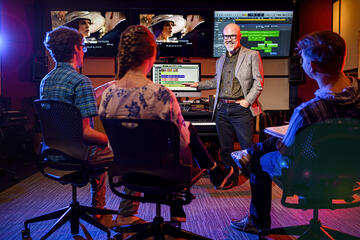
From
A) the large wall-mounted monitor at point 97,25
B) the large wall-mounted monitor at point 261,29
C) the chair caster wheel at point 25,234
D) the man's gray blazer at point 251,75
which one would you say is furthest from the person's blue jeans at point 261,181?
the large wall-mounted monitor at point 97,25

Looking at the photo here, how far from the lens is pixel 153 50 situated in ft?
5.49

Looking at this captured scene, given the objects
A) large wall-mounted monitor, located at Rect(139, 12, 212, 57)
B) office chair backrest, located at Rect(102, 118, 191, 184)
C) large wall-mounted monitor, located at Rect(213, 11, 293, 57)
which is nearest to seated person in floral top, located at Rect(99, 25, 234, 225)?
office chair backrest, located at Rect(102, 118, 191, 184)

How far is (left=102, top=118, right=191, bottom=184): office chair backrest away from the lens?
4.75ft

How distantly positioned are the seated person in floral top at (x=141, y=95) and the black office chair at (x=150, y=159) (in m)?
0.09

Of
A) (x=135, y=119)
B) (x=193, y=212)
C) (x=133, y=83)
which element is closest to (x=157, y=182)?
(x=135, y=119)

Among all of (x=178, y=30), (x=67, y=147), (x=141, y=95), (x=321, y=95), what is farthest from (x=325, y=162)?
(x=178, y=30)

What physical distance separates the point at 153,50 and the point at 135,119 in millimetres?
467

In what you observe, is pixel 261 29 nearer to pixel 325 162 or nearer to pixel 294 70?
pixel 294 70

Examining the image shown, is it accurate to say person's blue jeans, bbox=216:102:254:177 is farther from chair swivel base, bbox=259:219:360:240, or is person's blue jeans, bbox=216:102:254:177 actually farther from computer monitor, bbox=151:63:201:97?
chair swivel base, bbox=259:219:360:240

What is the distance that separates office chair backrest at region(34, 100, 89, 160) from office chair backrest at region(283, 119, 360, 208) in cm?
123

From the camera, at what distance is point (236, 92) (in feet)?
10.5

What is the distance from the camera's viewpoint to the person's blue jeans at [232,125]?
3104 millimetres

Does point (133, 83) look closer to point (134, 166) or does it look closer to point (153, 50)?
point (153, 50)

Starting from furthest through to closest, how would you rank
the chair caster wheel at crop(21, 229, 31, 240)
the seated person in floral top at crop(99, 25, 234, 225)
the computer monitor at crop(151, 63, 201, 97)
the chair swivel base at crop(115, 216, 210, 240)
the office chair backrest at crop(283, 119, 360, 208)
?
the computer monitor at crop(151, 63, 201, 97)
the chair caster wheel at crop(21, 229, 31, 240)
the chair swivel base at crop(115, 216, 210, 240)
the seated person in floral top at crop(99, 25, 234, 225)
the office chair backrest at crop(283, 119, 360, 208)
